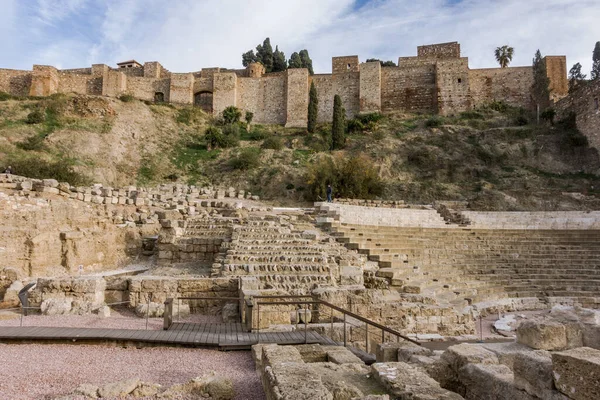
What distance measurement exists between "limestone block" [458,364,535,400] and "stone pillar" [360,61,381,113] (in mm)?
37587

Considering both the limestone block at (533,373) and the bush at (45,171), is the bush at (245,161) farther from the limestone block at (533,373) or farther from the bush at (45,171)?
the limestone block at (533,373)

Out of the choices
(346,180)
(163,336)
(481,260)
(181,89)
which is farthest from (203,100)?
(163,336)

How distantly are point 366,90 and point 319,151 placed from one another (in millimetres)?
12713

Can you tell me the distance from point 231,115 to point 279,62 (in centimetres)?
1803

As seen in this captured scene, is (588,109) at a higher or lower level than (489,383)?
higher

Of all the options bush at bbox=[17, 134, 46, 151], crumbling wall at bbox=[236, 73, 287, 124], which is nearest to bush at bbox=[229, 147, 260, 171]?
bush at bbox=[17, 134, 46, 151]

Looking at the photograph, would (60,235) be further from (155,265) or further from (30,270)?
(155,265)

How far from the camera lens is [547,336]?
4094 millimetres

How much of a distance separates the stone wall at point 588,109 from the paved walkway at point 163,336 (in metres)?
30.0

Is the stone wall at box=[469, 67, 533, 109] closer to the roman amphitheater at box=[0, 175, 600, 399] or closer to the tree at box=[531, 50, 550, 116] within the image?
the tree at box=[531, 50, 550, 116]

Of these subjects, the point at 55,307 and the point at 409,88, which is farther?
the point at 409,88

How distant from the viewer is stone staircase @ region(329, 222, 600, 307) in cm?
1187

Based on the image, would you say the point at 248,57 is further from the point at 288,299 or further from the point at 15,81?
the point at 288,299

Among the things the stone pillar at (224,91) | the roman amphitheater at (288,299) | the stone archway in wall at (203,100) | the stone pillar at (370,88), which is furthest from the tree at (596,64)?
the stone archway in wall at (203,100)
